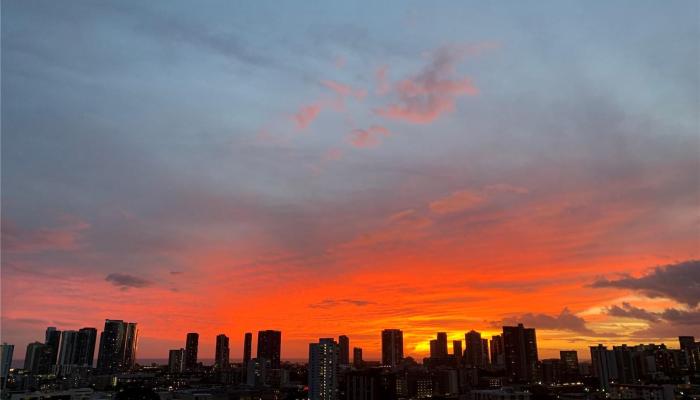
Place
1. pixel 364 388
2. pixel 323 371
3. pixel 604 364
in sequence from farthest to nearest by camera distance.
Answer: pixel 604 364
pixel 323 371
pixel 364 388

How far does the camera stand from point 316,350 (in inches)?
4523

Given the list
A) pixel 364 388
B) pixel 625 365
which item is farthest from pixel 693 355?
pixel 364 388

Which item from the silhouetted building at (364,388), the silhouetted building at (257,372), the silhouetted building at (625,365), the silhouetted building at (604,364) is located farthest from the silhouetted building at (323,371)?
the silhouetted building at (625,365)

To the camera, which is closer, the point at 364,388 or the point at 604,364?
the point at 364,388

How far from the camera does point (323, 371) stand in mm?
114000

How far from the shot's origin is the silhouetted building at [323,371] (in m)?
113

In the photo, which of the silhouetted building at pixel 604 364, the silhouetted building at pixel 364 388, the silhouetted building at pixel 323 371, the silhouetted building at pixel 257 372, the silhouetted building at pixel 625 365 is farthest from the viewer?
the silhouetted building at pixel 257 372

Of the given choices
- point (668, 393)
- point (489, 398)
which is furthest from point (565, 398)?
point (489, 398)

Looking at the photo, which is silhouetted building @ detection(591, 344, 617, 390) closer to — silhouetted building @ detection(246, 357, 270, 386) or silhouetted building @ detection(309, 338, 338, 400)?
silhouetted building @ detection(309, 338, 338, 400)

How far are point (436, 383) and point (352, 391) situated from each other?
4931 cm

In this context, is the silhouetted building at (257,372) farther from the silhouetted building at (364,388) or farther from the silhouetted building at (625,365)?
the silhouetted building at (625,365)

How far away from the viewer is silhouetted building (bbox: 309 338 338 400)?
112750 mm

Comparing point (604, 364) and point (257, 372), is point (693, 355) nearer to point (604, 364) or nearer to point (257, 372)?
point (604, 364)

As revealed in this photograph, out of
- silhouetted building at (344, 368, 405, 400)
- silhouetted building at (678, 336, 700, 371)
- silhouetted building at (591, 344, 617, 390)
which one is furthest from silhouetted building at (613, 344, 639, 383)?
silhouetted building at (344, 368, 405, 400)
